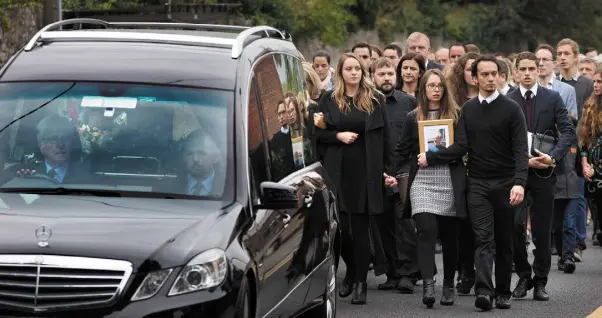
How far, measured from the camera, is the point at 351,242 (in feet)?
41.6

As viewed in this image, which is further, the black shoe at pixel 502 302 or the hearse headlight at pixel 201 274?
the black shoe at pixel 502 302

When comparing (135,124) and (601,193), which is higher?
(135,124)

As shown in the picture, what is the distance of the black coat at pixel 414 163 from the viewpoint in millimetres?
12188

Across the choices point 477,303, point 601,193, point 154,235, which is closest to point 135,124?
point 154,235

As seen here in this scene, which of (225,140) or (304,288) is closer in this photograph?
(225,140)

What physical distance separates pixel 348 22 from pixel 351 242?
42279 mm

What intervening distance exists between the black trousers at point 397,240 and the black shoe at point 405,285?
2.7 inches

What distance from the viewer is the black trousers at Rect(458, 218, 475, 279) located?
12.9 metres

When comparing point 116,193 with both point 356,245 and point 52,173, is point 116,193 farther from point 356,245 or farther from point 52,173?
point 356,245

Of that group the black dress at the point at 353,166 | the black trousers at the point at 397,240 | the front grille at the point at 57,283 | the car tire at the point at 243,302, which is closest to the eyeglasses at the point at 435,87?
the black dress at the point at 353,166

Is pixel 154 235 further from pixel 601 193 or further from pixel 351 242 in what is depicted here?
pixel 601 193

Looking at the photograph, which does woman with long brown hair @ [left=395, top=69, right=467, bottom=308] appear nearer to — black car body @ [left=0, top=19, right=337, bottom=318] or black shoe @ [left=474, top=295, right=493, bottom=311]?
black shoe @ [left=474, top=295, right=493, bottom=311]

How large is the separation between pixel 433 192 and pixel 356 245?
0.83 meters

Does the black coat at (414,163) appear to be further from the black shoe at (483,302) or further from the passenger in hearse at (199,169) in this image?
the passenger in hearse at (199,169)
